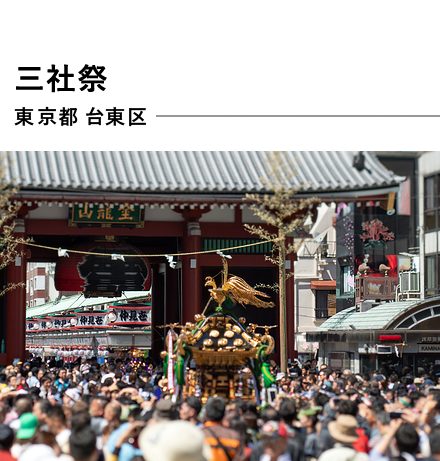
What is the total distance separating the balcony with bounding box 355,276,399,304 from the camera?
38.0m

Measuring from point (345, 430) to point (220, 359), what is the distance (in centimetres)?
534

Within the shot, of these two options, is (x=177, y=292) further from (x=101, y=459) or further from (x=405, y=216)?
(x=405, y=216)

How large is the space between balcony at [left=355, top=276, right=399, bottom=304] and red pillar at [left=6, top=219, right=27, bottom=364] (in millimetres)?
23064

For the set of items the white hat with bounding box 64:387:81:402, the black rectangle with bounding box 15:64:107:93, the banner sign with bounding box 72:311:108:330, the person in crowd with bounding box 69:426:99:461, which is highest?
the black rectangle with bounding box 15:64:107:93

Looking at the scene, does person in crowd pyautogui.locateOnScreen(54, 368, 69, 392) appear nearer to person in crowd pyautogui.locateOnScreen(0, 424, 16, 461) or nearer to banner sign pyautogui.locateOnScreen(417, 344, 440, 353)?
person in crowd pyautogui.locateOnScreen(0, 424, 16, 461)

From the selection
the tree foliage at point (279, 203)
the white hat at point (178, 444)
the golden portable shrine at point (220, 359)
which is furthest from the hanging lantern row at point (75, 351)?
the white hat at point (178, 444)

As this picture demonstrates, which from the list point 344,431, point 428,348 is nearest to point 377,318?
point 428,348

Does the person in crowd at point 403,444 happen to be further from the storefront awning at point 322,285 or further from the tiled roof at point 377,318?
the storefront awning at point 322,285

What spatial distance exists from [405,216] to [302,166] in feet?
71.4

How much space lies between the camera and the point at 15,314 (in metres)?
18.4

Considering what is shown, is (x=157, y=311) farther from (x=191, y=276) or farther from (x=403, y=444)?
(x=403, y=444)

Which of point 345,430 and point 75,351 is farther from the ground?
point 345,430

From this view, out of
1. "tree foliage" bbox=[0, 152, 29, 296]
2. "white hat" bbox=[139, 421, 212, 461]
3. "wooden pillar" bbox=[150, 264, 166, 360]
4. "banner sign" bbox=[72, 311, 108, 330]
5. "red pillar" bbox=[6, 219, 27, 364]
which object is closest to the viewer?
"white hat" bbox=[139, 421, 212, 461]

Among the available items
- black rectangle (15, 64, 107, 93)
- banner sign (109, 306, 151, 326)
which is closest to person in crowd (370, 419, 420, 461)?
black rectangle (15, 64, 107, 93)
